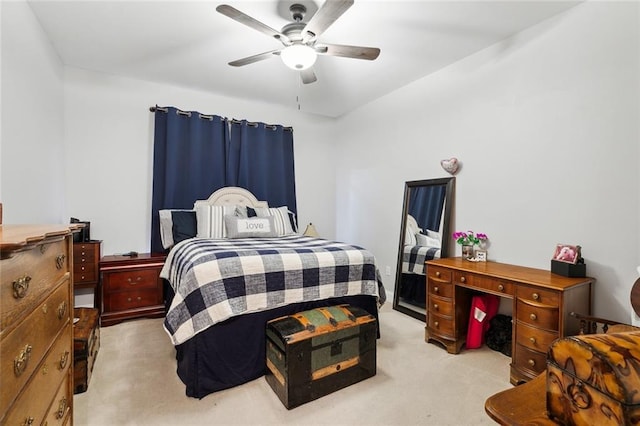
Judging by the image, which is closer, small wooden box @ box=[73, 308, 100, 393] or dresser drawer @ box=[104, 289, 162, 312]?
small wooden box @ box=[73, 308, 100, 393]

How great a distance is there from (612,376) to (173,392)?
217 centimetres

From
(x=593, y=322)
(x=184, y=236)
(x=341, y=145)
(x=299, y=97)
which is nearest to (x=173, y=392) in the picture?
(x=184, y=236)

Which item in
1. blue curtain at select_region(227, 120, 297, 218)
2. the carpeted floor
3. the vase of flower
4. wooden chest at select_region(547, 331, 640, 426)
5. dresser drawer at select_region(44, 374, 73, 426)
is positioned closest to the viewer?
wooden chest at select_region(547, 331, 640, 426)

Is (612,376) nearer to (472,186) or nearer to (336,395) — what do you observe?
(336,395)

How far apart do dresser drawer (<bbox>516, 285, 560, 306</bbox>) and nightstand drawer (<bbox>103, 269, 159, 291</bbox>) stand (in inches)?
129

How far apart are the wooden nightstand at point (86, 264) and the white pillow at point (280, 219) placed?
5.41 ft

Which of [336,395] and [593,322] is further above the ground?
[593,322]

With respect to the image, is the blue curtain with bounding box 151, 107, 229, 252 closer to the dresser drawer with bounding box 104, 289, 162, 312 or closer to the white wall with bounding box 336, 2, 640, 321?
the dresser drawer with bounding box 104, 289, 162, 312

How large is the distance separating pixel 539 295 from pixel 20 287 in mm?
2502

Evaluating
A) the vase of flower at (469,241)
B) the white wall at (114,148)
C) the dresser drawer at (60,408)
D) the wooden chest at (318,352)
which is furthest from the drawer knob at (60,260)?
the vase of flower at (469,241)

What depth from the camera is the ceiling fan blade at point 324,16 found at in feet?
5.62

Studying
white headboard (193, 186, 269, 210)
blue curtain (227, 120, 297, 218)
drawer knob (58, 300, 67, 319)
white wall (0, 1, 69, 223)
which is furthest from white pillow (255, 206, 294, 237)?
drawer knob (58, 300, 67, 319)

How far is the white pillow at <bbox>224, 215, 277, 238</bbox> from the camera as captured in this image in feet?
10.7

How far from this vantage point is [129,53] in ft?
9.69
